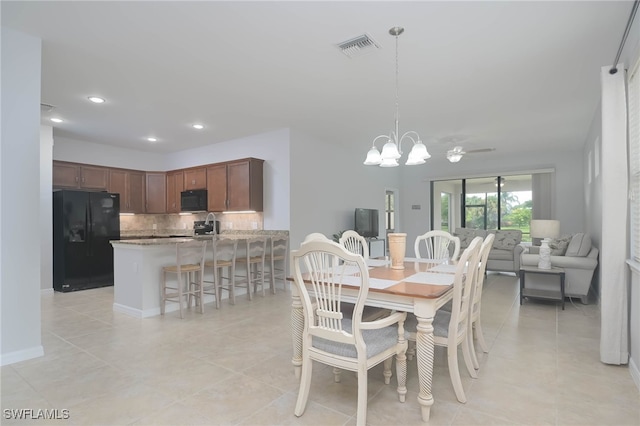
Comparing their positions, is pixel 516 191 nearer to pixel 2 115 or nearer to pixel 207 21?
pixel 207 21

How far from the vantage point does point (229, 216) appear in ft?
21.6

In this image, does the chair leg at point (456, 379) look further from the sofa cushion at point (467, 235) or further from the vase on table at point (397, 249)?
the sofa cushion at point (467, 235)

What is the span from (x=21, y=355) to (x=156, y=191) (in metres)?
4.85

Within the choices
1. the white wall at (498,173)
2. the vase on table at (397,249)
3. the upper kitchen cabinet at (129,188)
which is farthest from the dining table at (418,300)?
the white wall at (498,173)

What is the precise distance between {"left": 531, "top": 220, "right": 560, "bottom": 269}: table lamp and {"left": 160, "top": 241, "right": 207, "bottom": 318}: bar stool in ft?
15.2

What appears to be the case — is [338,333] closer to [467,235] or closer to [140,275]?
[140,275]

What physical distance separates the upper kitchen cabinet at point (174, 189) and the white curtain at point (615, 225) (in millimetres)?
6562

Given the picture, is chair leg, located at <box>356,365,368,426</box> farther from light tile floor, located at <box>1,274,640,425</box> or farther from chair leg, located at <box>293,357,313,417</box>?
chair leg, located at <box>293,357,313,417</box>

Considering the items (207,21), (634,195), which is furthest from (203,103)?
(634,195)

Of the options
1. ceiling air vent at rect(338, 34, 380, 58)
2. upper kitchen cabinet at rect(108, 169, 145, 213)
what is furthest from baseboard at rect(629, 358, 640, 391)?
upper kitchen cabinet at rect(108, 169, 145, 213)

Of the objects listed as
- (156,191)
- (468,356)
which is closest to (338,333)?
(468,356)

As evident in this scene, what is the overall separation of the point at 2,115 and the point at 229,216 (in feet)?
13.4

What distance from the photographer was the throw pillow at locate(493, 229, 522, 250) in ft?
22.6

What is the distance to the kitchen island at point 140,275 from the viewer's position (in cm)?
412
